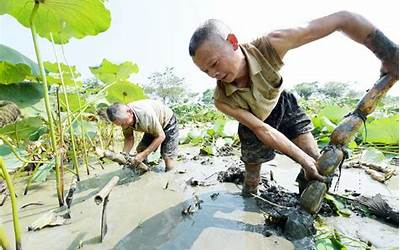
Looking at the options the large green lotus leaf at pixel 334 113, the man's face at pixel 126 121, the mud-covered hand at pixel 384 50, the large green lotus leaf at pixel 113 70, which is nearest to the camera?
the mud-covered hand at pixel 384 50

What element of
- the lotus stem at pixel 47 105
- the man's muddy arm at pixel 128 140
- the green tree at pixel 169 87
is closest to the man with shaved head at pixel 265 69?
the lotus stem at pixel 47 105

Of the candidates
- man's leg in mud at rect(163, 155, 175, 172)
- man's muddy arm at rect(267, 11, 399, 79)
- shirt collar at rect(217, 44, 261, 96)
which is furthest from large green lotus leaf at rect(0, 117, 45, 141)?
man's muddy arm at rect(267, 11, 399, 79)

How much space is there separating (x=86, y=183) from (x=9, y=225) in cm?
104

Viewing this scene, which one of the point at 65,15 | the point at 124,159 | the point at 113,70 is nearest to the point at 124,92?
the point at 113,70

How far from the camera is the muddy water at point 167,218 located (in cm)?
168

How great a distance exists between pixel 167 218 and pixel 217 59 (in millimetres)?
1137

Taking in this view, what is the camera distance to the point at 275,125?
2.33 m

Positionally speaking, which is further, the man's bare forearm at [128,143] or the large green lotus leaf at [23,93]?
the man's bare forearm at [128,143]

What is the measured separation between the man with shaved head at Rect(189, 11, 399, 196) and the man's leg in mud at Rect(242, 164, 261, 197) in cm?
4

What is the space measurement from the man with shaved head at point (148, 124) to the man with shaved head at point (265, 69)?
1600mm

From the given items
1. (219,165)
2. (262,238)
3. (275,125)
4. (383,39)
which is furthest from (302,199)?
(219,165)

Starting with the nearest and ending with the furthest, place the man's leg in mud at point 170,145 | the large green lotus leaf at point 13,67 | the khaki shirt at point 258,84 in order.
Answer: the khaki shirt at point 258,84
the large green lotus leaf at point 13,67
the man's leg in mud at point 170,145

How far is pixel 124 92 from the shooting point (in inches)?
169

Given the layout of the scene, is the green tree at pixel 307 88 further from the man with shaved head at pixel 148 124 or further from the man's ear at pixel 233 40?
the man's ear at pixel 233 40
